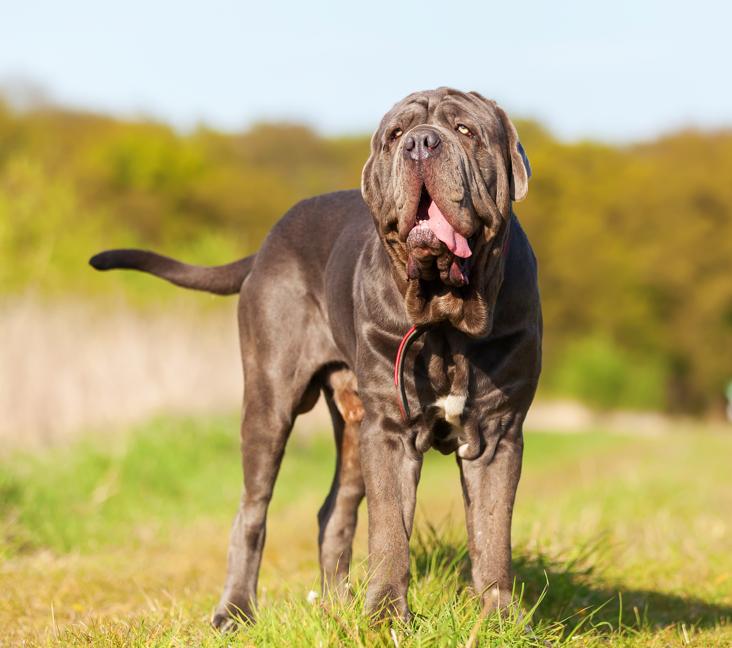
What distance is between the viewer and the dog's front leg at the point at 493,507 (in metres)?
3.70

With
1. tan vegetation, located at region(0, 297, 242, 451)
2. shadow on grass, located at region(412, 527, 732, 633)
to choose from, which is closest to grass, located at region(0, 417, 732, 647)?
shadow on grass, located at region(412, 527, 732, 633)

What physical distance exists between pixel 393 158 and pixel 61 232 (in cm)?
1620

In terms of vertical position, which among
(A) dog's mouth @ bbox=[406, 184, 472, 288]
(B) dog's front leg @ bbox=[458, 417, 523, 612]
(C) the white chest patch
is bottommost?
(B) dog's front leg @ bbox=[458, 417, 523, 612]

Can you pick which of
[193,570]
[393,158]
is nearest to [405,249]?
[393,158]

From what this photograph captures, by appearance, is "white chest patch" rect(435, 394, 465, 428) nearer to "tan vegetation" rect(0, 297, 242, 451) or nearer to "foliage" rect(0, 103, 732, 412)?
"tan vegetation" rect(0, 297, 242, 451)

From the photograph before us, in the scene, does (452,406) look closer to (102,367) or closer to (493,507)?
(493,507)

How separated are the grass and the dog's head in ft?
3.14

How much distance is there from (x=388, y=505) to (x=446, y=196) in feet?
3.48

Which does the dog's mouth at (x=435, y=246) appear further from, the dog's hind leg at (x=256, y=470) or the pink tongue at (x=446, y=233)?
the dog's hind leg at (x=256, y=470)

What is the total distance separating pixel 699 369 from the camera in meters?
38.3

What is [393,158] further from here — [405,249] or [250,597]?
[250,597]

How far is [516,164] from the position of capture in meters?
3.50

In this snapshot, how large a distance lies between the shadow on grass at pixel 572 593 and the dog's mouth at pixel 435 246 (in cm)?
130

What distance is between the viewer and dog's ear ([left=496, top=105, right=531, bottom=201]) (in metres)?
3.47
